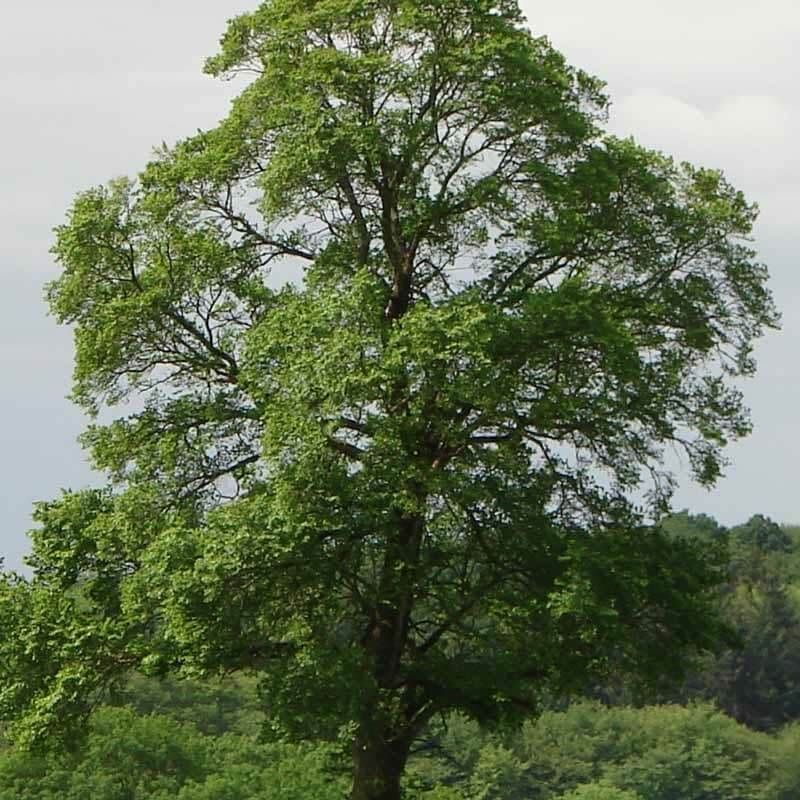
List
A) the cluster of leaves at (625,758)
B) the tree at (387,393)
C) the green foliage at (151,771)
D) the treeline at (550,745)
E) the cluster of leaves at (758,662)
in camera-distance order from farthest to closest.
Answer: the cluster of leaves at (758,662)
the cluster of leaves at (625,758)
the treeline at (550,745)
the green foliage at (151,771)
the tree at (387,393)

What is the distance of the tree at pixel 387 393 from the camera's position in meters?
18.9

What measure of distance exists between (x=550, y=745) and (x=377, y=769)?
142 feet

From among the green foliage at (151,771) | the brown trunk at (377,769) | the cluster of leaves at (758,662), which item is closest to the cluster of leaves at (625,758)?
the cluster of leaves at (758,662)

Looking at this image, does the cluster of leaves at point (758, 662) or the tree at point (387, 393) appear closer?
the tree at point (387, 393)

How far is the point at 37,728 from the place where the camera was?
19984 millimetres

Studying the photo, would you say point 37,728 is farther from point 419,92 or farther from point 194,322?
point 419,92

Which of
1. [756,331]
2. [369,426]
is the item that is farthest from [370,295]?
[756,331]

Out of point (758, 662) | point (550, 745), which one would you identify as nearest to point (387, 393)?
point (550, 745)

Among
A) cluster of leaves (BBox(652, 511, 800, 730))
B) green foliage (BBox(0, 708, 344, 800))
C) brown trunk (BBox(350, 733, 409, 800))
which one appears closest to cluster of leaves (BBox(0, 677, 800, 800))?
green foliage (BBox(0, 708, 344, 800))

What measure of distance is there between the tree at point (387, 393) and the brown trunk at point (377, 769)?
0.04 metres

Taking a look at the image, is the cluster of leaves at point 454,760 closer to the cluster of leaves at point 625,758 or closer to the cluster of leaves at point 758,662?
the cluster of leaves at point 625,758

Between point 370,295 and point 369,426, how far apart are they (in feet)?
4.93

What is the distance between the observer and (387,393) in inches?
742

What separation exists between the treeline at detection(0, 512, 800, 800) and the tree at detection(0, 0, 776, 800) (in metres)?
1.30
